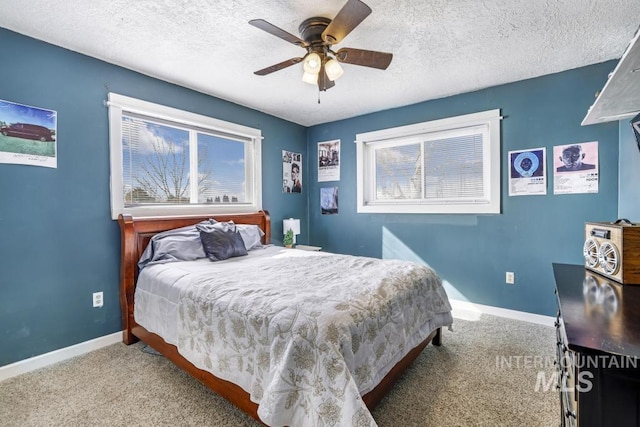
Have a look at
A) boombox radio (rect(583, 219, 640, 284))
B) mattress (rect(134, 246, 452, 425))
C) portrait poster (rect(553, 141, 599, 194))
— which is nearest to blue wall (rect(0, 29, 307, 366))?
mattress (rect(134, 246, 452, 425))

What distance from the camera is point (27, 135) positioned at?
2209 millimetres

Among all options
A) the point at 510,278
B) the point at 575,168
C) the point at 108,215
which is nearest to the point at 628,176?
the point at 575,168

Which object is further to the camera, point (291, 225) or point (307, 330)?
point (291, 225)

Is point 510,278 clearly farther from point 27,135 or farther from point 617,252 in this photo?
point 27,135

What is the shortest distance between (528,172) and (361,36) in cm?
222

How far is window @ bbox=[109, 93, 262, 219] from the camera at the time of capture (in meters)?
2.76

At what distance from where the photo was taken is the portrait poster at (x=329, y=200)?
15.0ft

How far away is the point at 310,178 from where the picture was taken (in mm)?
4855

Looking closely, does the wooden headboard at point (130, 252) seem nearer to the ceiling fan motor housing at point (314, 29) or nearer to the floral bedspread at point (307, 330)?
the floral bedspread at point (307, 330)

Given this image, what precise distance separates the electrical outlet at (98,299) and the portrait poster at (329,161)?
3152mm

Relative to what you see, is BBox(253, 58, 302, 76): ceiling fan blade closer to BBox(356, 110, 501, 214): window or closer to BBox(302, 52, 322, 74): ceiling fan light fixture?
BBox(302, 52, 322, 74): ceiling fan light fixture

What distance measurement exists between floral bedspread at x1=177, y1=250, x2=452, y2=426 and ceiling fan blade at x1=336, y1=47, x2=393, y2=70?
1.49m

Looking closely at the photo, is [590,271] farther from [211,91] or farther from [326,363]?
[211,91]

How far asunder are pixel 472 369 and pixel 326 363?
59.3 inches
